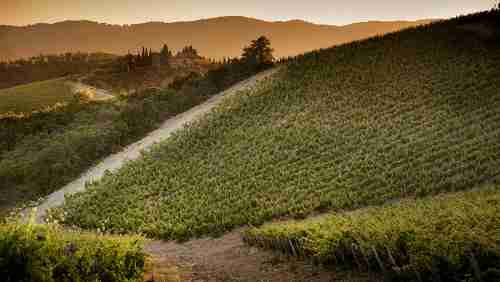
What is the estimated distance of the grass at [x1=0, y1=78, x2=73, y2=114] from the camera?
97.1 m

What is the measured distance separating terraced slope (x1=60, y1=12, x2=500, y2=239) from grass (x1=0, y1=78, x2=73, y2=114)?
46.7 meters

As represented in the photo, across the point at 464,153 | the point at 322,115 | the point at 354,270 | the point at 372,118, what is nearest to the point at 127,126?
the point at 322,115

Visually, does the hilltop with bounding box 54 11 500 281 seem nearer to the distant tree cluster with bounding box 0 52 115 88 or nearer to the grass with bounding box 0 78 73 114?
the grass with bounding box 0 78 73 114

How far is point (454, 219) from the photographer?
1608 cm

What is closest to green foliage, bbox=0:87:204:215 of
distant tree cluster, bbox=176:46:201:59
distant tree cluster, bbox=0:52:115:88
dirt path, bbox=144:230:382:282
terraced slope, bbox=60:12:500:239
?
terraced slope, bbox=60:12:500:239

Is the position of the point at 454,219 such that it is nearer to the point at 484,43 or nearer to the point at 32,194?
the point at 32,194

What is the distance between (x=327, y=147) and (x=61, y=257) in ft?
105

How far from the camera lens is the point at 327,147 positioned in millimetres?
42406

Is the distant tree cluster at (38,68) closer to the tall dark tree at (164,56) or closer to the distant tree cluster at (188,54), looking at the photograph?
the distant tree cluster at (188,54)

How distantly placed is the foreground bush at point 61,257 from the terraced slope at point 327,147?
646 inches

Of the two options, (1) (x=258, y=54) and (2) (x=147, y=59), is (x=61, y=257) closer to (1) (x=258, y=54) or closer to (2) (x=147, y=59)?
(1) (x=258, y=54)

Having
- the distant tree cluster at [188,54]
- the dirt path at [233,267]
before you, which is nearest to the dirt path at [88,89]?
the distant tree cluster at [188,54]

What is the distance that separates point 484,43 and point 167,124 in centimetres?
3911

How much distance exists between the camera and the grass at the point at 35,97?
319 feet
